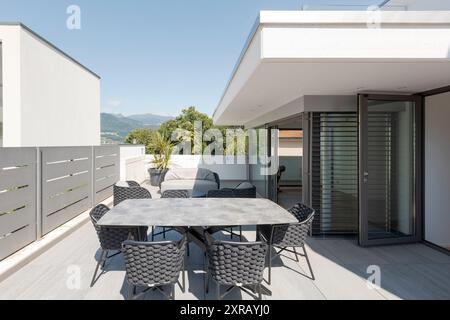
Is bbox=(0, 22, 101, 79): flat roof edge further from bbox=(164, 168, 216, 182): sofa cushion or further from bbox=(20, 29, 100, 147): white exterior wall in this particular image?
bbox=(164, 168, 216, 182): sofa cushion

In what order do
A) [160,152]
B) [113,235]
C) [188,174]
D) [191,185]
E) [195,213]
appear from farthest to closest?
1. [160,152]
2. [188,174]
3. [191,185]
4. [195,213]
5. [113,235]

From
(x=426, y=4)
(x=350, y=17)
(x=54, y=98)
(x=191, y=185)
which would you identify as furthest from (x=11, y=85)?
(x=426, y=4)

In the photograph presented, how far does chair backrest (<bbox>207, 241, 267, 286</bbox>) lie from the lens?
2.81 meters

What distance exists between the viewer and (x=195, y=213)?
3.82 m

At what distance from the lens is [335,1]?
4.63 metres

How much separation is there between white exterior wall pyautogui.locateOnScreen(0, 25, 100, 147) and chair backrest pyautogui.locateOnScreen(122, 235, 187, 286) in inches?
242

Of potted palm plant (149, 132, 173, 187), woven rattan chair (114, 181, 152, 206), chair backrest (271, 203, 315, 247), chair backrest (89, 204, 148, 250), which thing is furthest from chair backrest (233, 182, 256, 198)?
potted palm plant (149, 132, 173, 187)

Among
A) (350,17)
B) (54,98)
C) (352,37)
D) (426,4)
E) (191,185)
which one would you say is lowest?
(191,185)

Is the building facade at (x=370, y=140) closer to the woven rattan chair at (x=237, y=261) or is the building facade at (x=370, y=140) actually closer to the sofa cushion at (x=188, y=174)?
the woven rattan chair at (x=237, y=261)

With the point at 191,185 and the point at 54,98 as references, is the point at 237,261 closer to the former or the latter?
the point at 191,185

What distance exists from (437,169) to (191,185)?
6661 mm

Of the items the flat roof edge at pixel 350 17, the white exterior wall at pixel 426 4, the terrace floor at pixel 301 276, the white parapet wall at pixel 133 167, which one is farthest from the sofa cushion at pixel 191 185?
the flat roof edge at pixel 350 17
